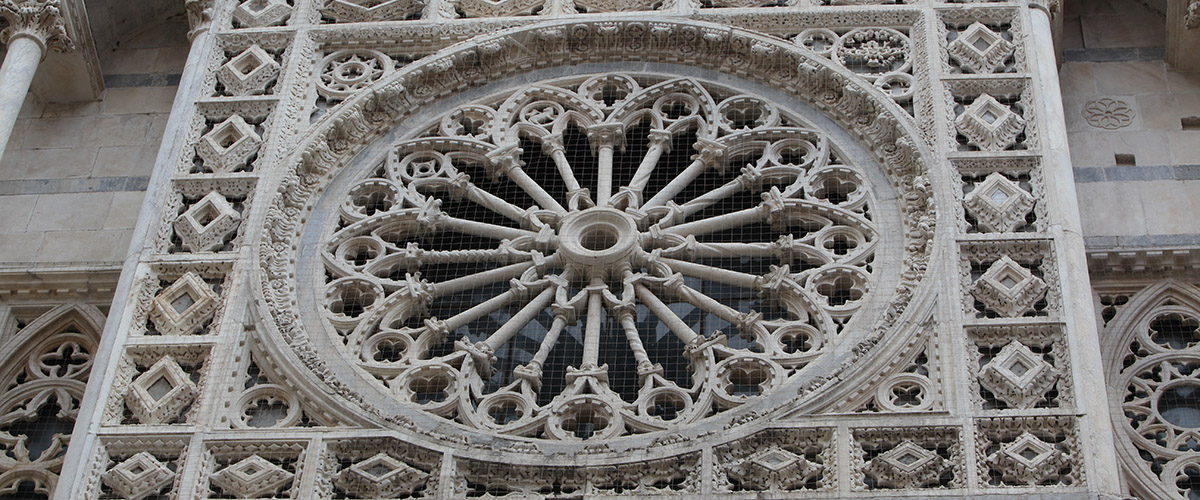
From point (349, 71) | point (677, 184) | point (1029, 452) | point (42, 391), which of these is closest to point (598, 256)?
point (677, 184)

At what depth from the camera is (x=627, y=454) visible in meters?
12.8

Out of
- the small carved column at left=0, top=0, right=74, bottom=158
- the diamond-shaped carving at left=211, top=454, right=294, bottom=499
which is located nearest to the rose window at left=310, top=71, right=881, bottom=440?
the diamond-shaped carving at left=211, top=454, right=294, bottom=499

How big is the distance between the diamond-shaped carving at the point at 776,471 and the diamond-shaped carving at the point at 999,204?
2.44 meters

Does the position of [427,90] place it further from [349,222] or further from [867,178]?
[867,178]

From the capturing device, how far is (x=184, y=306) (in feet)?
→ 46.5

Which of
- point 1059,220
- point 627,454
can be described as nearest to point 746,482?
point 627,454

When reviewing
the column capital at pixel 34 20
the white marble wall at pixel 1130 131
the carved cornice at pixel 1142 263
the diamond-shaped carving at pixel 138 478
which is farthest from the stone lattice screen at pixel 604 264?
the column capital at pixel 34 20

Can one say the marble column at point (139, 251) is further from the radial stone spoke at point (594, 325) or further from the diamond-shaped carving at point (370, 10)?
the radial stone spoke at point (594, 325)

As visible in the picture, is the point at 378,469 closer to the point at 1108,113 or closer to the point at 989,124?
the point at 989,124

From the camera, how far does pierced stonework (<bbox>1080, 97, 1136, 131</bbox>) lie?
1612 centimetres

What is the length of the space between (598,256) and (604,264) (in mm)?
67

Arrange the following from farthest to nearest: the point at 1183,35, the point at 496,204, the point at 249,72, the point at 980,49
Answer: the point at 1183,35 → the point at 249,72 → the point at 980,49 → the point at 496,204

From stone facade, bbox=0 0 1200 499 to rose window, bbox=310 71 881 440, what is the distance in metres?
0.03

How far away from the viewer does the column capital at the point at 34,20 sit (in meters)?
15.9
